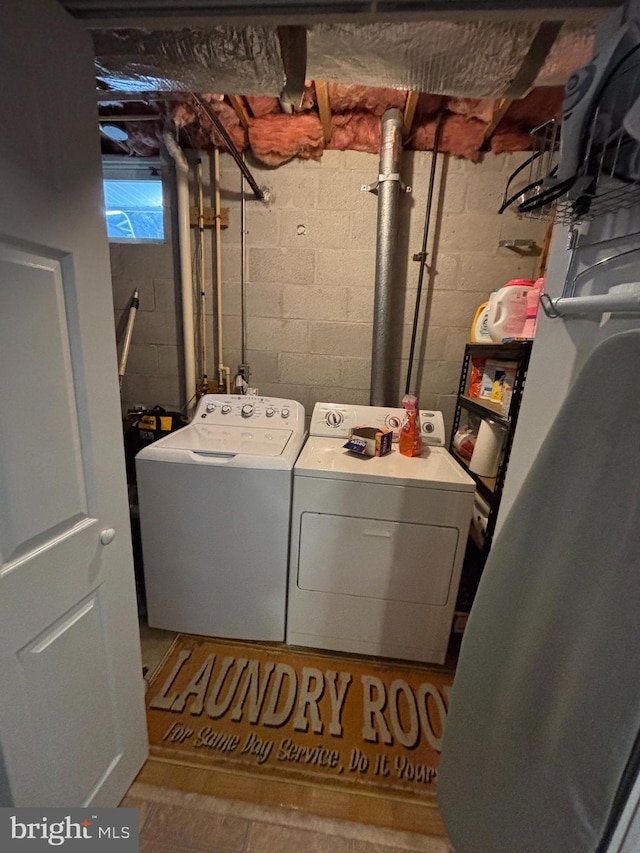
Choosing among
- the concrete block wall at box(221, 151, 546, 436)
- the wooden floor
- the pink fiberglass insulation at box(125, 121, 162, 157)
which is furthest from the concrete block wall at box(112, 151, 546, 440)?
the wooden floor

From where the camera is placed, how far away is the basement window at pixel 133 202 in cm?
201

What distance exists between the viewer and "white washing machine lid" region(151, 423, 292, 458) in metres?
1.53

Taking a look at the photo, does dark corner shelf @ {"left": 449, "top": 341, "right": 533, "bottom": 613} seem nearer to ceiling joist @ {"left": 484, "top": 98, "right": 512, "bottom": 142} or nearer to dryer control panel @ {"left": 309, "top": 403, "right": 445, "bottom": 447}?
dryer control panel @ {"left": 309, "top": 403, "right": 445, "bottom": 447}

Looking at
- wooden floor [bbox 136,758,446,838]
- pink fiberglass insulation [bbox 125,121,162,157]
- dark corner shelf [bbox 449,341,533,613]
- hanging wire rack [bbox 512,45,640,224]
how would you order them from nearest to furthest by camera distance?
hanging wire rack [bbox 512,45,640,224]
wooden floor [bbox 136,758,446,838]
dark corner shelf [bbox 449,341,533,613]
pink fiberglass insulation [bbox 125,121,162,157]

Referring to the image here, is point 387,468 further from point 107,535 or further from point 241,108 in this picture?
point 241,108

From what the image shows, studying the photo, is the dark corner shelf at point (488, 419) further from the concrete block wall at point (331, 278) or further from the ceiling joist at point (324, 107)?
the ceiling joist at point (324, 107)

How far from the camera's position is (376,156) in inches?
72.7

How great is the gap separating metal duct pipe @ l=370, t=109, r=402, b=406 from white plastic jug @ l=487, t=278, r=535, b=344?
555 mm

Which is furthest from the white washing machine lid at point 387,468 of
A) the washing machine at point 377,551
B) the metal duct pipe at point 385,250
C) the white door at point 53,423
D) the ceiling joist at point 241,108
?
the ceiling joist at point 241,108

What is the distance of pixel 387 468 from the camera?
59.9 inches

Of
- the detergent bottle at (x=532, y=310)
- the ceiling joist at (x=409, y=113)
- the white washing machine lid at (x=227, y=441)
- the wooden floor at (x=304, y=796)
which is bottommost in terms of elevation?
the wooden floor at (x=304, y=796)

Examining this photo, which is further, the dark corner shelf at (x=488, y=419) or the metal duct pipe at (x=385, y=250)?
the metal duct pipe at (x=385, y=250)

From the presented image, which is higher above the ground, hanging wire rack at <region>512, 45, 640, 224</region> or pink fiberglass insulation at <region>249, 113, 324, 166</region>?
pink fiberglass insulation at <region>249, 113, 324, 166</region>

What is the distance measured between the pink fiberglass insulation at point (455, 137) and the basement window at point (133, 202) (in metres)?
1.43
